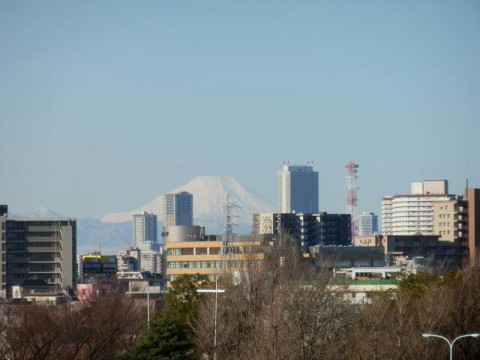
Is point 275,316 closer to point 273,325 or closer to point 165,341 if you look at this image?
point 273,325

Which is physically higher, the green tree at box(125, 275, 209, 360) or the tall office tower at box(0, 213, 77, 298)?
the tall office tower at box(0, 213, 77, 298)

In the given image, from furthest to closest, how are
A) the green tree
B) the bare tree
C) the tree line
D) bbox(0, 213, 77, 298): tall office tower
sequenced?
bbox(0, 213, 77, 298): tall office tower
the green tree
the tree line
the bare tree

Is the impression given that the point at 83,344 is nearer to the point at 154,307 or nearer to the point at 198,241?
the point at 154,307

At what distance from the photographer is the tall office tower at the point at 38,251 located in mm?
188625

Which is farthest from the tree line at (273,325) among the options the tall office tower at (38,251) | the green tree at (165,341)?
the tall office tower at (38,251)

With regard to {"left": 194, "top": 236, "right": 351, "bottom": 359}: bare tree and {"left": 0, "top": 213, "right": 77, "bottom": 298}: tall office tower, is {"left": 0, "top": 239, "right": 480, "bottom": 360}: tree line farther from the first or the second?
{"left": 0, "top": 213, "right": 77, "bottom": 298}: tall office tower

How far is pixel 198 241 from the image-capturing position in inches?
5595

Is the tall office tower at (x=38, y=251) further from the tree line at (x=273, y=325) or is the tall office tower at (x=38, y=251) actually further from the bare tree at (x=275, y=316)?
the bare tree at (x=275, y=316)

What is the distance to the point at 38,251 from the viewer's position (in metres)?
191

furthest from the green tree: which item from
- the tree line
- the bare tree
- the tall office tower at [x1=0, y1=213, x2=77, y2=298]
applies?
the tall office tower at [x1=0, y1=213, x2=77, y2=298]

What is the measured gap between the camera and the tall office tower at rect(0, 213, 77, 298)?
188625 mm

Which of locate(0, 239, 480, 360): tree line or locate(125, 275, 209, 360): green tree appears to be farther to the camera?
locate(125, 275, 209, 360): green tree

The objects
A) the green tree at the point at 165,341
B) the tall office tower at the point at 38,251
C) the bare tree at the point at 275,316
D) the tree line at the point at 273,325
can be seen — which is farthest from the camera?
the tall office tower at the point at 38,251

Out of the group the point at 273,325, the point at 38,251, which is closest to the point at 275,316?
the point at 273,325
